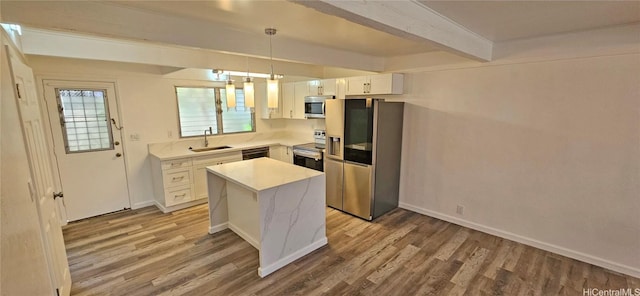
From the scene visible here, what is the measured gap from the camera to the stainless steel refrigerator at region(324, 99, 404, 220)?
11.9 ft

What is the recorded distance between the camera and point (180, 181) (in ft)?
13.4

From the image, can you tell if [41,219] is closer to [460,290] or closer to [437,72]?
[460,290]

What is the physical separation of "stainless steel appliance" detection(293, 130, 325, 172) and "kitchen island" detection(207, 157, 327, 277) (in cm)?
107

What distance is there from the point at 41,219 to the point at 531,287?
3.81 m

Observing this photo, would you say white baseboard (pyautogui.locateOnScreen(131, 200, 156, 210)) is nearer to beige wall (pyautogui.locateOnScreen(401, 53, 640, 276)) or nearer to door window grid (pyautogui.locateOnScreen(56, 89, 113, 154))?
door window grid (pyautogui.locateOnScreen(56, 89, 113, 154))

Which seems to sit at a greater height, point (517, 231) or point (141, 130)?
point (141, 130)

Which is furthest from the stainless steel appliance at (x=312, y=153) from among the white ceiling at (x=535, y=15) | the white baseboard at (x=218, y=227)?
the white ceiling at (x=535, y=15)

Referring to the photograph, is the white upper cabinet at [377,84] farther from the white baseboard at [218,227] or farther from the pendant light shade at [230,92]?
the white baseboard at [218,227]

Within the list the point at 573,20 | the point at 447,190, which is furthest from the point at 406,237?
the point at 573,20

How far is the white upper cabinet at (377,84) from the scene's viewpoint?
12.5ft

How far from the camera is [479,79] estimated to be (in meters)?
3.25

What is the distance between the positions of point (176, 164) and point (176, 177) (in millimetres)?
195

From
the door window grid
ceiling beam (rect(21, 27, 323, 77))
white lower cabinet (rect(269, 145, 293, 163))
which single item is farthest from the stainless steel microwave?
the door window grid

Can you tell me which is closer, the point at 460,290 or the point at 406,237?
the point at 460,290
